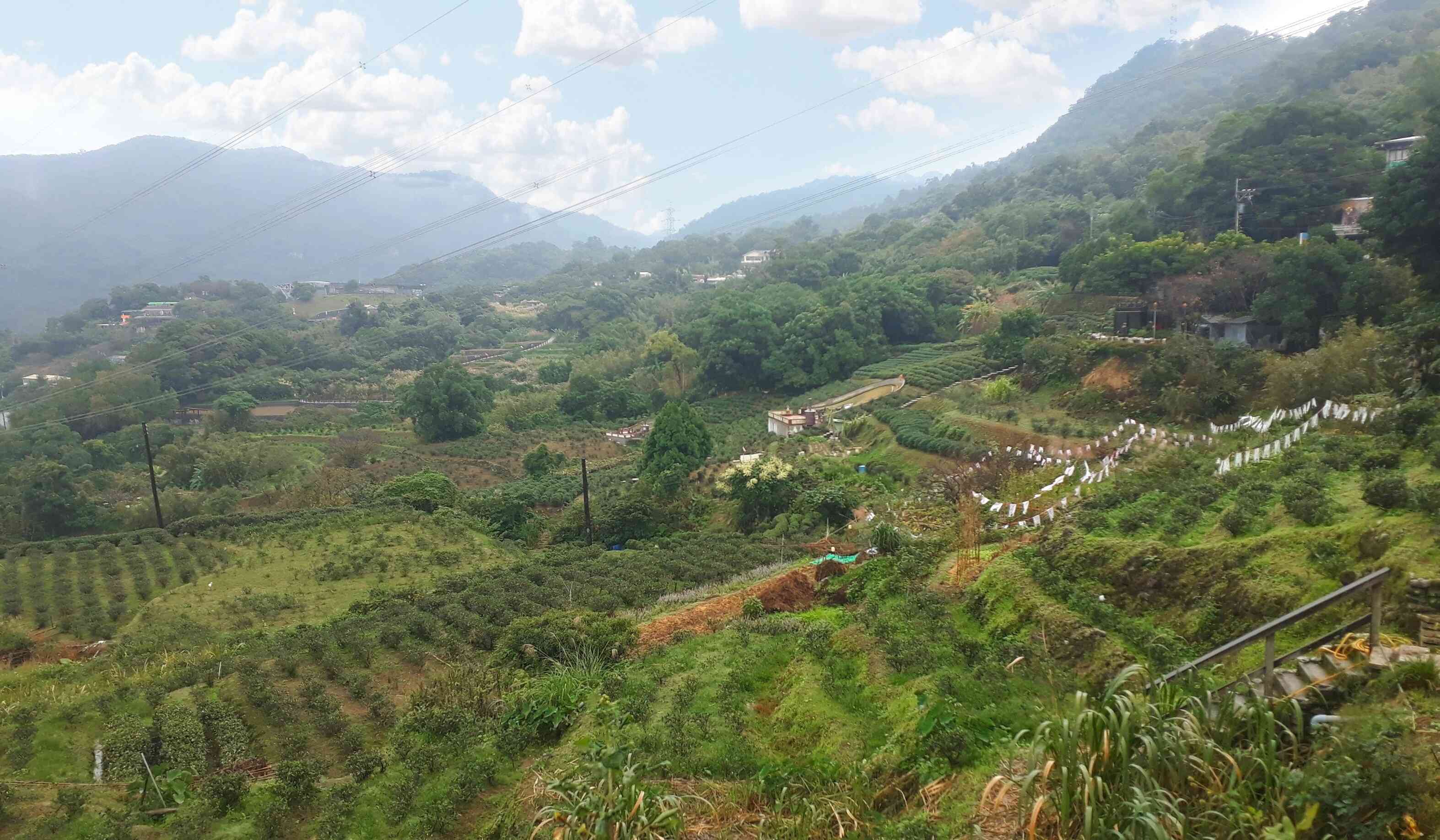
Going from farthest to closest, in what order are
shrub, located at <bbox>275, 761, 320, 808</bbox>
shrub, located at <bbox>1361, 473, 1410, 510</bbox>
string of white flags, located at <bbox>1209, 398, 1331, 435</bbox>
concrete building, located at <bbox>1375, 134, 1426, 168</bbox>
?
concrete building, located at <bbox>1375, 134, 1426, 168</bbox>, string of white flags, located at <bbox>1209, 398, 1331, 435</bbox>, shrub, located at <bbox>1361, 473, 1410, 510</bbox>, shrub, located at <bbox>275, 761, 320, 808</bbox>

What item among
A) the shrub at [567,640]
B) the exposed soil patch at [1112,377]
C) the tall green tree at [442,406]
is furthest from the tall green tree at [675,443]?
the shrub at [567,640]

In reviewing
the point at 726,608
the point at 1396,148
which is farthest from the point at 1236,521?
the point at 1396,148

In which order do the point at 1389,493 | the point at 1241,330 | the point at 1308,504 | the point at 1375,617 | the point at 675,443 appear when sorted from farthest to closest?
the point at 675,443 < the point at 1241,330 < the point at 1308,504 < the point at 1389,493 < the point at 1375,617

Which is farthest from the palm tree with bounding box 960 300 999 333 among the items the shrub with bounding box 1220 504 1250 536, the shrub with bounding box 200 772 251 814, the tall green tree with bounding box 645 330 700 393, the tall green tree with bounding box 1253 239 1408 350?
the shrub with bounding box 200 772 251 814

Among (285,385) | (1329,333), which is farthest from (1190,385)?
(285,385)

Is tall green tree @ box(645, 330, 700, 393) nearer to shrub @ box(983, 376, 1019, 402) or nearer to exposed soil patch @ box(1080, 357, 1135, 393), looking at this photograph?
shrub @ box(983, 376, 1019, 402)

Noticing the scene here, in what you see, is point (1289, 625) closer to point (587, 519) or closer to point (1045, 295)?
point (587, 519)
